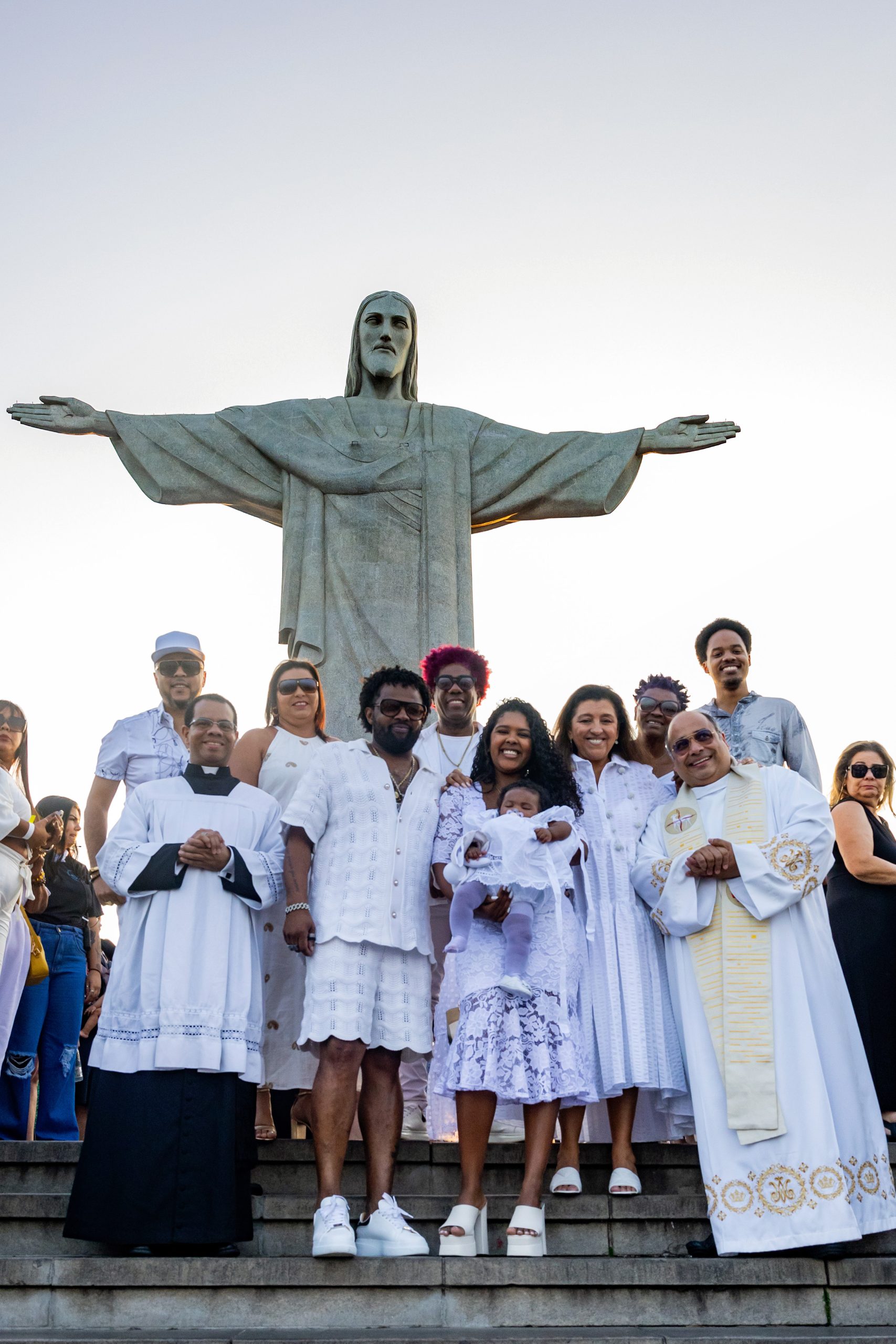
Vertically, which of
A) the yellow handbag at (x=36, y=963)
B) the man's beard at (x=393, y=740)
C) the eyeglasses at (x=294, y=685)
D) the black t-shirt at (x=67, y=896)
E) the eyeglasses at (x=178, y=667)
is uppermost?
the eyeglasses at (x=178, y=667)

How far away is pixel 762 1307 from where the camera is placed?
15.4 ft

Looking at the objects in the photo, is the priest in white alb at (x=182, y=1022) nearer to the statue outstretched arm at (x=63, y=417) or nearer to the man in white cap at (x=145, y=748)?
the man in white cap at (x=145, y=748)

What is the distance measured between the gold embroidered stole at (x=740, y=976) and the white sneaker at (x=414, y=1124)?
151cm

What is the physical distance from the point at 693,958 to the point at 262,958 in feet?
6.29

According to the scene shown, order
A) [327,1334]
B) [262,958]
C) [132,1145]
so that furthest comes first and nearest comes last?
[262,958], [132,1145], [327,1334]

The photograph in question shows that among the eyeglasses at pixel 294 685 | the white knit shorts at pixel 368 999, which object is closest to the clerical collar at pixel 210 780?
the white knit shorts at pixel 368 999

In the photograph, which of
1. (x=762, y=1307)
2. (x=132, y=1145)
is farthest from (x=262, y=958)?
(x=762, y=1307)

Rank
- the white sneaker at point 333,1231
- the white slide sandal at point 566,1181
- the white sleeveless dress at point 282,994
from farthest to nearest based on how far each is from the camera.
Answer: the white sleeveless dress at point 282,994 → the white slide sandal at point 566,1181 → the white sneaker at point 333,1231

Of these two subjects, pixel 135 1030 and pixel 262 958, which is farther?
pixel 262 958

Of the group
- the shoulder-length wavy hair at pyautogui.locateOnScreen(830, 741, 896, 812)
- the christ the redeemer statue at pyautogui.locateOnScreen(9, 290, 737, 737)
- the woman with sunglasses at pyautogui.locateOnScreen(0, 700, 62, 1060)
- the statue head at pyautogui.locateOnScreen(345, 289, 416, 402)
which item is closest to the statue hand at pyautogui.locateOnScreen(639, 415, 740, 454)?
the christ the redeemer statue at pyautogui.locateOnScreen(9, 290, 737, 737)

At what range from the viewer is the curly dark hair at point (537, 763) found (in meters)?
5.84

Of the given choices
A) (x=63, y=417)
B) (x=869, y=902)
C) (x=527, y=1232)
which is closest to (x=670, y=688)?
(x=869, y=902)

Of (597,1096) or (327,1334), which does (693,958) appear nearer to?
(597,1096)

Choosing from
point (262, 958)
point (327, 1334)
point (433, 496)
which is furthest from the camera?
point (433, 496)
